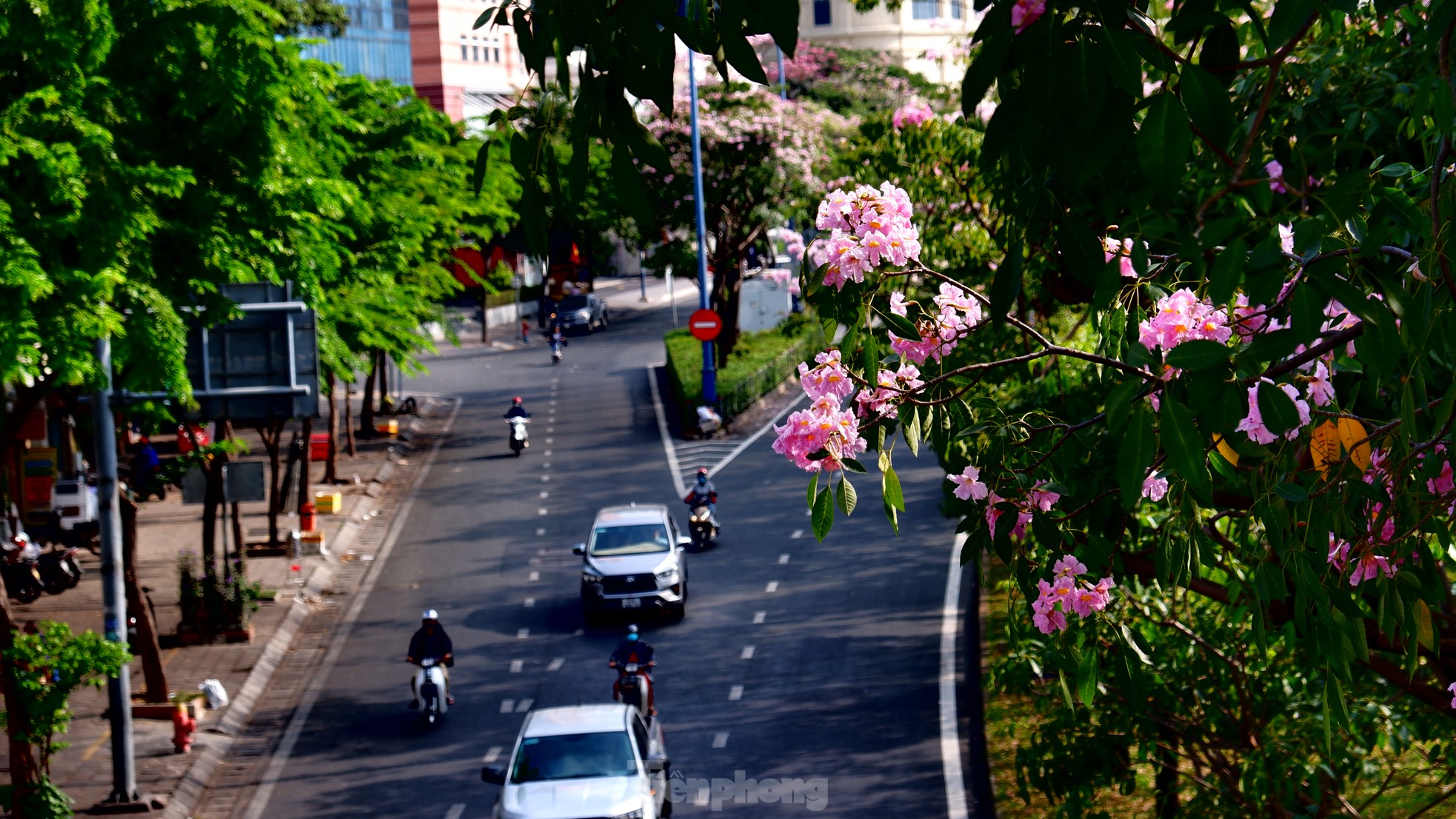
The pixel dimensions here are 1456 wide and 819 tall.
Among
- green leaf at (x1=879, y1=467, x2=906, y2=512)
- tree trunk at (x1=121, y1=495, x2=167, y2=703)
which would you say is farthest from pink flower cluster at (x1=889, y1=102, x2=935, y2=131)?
green leaf at (x1=879, y1=467, x2=906, y2=512)

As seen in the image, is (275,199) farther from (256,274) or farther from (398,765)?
(398,765)

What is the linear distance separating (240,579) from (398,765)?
644cm

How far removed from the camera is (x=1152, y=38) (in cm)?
381

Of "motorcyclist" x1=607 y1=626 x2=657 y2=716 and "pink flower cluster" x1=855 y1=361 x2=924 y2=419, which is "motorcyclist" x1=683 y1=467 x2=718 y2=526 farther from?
"pink flower cluster" x1=855 y1=361 x2=924 y2=419

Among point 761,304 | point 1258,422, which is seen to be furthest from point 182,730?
point 761,304

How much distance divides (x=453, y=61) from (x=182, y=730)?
61.0 meters

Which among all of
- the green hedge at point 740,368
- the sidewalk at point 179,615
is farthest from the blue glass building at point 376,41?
the sidewalk at point 179,615

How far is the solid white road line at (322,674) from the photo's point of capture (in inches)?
696

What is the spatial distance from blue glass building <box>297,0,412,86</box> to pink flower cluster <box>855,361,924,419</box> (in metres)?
64.1

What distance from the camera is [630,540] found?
24453mm

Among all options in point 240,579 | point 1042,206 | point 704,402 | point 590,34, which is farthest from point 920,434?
point 704,402

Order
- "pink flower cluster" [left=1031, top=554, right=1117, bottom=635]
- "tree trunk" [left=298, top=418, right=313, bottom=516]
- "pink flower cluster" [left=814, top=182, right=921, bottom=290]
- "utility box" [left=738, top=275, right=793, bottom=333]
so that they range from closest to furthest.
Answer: "pink flower cluster" [left=814, top=182, right=921, bottom=290], "pink flower cluster" [left=1031, top=554, right=1117, bottom=635], "tree trunk" [left=298, top=418, right=313, bottom=516], "utility box" [left=738, top=275, right=793, bottom=333]

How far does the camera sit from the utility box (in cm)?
5059

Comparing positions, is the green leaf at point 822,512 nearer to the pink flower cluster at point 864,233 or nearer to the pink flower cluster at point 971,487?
the pink flower cluster at point 971,487
